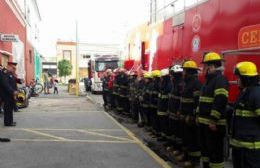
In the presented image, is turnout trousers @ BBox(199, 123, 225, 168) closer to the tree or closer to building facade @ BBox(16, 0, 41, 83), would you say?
building facade @ BBox(16, 0, 41, 83)

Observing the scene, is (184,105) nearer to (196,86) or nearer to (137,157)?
(196,86)

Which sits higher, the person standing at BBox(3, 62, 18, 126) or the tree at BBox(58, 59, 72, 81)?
the tree at BBox(58, 59, 72, 81)

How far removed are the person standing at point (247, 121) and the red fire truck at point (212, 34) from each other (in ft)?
3.68

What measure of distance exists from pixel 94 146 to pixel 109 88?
8.87 m

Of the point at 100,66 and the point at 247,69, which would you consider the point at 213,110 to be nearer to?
the point at 247,69

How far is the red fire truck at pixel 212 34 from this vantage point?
23.4 ft

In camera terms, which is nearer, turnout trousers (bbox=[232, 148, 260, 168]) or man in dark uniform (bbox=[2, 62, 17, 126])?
turnout trousers (bbox=[232, 148, 260, 168])

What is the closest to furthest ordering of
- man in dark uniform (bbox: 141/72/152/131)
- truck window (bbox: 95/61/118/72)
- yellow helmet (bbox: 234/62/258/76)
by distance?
yellow helmet (bbox: 234/62/258/76) < man in dark uniform (bbox: 141/72/152/131) < truck window (bbox: 95/61/118/72)

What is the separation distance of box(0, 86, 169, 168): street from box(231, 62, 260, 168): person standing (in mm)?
2995

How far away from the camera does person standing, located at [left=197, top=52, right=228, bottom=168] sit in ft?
22.3

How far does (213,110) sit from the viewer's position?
6.79 metres

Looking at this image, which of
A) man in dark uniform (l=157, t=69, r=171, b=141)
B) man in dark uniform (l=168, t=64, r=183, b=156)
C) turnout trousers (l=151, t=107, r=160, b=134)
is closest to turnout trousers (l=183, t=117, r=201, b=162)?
man in dark uniform (l=168, t=64, r=183, b=156)

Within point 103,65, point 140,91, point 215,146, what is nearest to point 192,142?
point 215,146

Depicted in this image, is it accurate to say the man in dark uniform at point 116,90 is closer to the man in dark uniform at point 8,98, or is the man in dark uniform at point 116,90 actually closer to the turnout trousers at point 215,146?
the man in dark uniform at point 8,98
